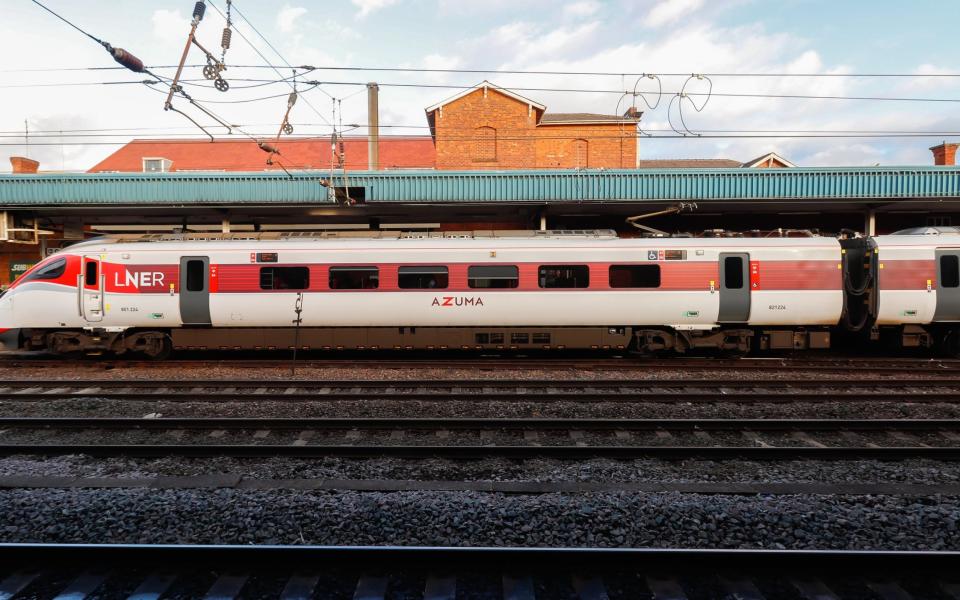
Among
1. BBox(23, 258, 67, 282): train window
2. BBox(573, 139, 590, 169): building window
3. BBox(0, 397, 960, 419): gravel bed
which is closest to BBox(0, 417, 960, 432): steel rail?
BBox(0, 397, 960, 419): gravel bed

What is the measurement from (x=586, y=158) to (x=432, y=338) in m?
21.5

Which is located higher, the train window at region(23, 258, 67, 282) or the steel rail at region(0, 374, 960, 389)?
the train window at region(23, 258, 67, 282)

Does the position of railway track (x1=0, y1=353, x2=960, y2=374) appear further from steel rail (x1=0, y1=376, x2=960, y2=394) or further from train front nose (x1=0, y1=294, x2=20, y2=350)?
steel rail (x1=0, y1=376, x2=960, y2=394)

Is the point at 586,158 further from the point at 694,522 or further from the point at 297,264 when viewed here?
the point at 694,522

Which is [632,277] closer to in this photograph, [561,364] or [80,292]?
[561,364]

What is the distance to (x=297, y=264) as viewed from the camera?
494 inches

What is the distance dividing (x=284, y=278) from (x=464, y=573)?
10.2 m

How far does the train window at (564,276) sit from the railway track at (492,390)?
295cm

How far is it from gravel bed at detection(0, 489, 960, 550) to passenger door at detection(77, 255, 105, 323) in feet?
29.2

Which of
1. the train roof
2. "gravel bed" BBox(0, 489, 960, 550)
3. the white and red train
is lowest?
"gravel bed" BBox(0, 489, 960, 550)

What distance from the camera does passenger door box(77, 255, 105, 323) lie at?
12406mm

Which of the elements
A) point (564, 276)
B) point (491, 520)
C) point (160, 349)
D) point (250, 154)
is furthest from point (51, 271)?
point (250, 154)

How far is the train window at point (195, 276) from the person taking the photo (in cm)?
1252

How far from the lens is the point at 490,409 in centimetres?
842
